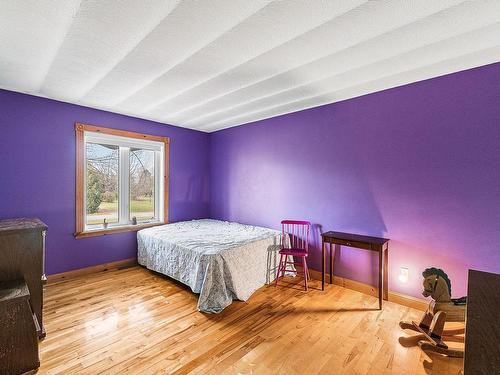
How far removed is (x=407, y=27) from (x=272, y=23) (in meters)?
0.93

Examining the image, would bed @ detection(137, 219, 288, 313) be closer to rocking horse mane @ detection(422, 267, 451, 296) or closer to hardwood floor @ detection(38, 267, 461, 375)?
hardwood floor @ detection(38, 267, 461, 375)

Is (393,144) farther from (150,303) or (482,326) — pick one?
(150,303)

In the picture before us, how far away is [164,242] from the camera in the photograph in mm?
3160

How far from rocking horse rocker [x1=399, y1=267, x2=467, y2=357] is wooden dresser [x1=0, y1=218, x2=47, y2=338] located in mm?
3074

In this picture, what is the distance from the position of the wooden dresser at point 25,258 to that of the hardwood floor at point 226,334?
38 centimetres

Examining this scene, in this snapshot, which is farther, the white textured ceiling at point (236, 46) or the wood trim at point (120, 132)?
the wood trim at point (120, 132)

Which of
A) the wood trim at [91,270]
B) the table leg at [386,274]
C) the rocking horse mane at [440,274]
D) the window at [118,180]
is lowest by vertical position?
the wood trim at [91,270]

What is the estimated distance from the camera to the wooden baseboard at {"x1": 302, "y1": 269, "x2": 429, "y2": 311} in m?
2.52

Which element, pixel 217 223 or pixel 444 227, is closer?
pixel 444 227

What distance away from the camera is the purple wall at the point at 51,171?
2.78 metres

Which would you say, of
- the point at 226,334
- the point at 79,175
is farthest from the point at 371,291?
the point at 79,175

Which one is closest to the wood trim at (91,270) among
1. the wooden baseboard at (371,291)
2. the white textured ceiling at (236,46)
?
the white textured ceiling at (236,46)

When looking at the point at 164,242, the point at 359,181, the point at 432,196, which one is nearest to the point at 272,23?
the point at 359,181

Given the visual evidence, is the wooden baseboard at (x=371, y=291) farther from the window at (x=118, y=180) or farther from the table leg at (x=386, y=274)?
the window at (x=118, y=180)
